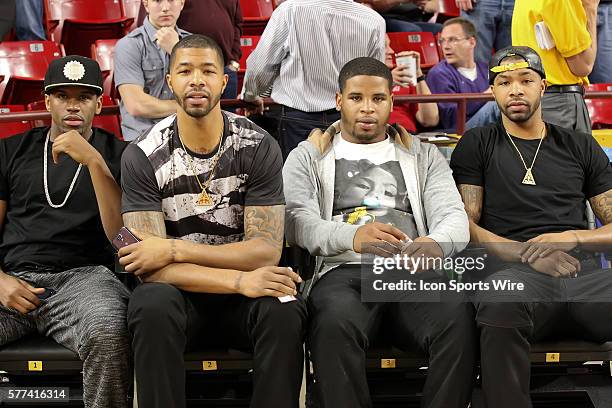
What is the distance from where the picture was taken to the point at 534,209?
4.06 m

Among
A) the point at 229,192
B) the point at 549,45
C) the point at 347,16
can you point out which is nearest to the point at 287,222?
the point at 229,192

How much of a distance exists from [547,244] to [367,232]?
2.50 ft

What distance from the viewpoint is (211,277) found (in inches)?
137

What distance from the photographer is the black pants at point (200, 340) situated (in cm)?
→ 328

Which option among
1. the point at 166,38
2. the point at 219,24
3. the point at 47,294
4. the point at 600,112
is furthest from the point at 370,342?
the point at 600,112

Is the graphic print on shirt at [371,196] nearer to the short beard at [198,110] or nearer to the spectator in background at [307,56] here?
the short beard at [198,110]

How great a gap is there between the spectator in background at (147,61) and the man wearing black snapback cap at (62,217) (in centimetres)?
82

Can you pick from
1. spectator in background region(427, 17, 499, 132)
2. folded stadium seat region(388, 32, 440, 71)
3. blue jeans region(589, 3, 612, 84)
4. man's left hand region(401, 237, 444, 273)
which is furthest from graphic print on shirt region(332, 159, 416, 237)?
folded stadium seat region(388, 32, 440, 71)

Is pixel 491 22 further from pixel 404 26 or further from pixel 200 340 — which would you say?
pixel 200 340

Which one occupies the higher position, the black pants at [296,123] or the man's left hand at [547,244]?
the black pants at [296,123]

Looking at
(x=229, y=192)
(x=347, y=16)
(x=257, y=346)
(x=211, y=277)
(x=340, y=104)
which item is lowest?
(x=257, y=346)

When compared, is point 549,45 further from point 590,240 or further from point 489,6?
point 489,6

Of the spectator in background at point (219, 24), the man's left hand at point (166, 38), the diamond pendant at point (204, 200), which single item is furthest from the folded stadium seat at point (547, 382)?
the spectator in background at point (219, 24)

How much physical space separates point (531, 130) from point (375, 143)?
75 cm
